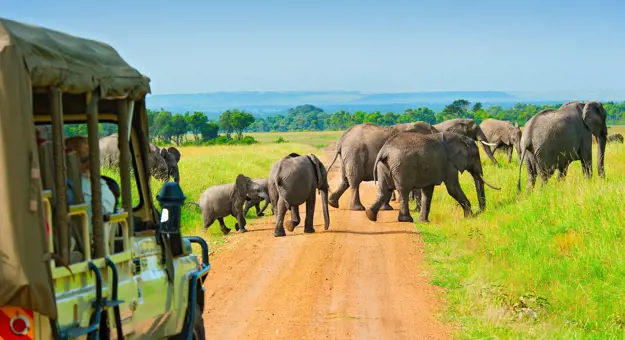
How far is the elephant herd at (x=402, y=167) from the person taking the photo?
55.7ft

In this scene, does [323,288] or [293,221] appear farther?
[293,221]

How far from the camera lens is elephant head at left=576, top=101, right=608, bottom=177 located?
73.0 feet

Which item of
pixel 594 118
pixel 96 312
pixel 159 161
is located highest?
pixel 96 312

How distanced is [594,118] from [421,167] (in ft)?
19.0

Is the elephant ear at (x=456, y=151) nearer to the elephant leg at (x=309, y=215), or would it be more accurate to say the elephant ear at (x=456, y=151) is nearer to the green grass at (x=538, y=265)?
the green grass at (x=538, y=265)

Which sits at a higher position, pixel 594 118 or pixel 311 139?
pixel 594 118

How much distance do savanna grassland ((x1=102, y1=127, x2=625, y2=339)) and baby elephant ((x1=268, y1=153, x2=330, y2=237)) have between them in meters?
1.23

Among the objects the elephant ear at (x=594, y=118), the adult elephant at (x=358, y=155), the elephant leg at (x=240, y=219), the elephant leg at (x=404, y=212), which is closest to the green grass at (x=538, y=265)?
the elephant leg at (x=404, y=212)

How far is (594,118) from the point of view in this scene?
2238 centimetres

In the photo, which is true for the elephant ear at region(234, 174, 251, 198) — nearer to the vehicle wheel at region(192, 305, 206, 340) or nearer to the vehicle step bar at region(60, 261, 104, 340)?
the vehicle wheel at region(192, 305, 206, 340)

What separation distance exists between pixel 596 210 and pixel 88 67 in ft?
35.1

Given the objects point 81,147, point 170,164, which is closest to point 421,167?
point 170,164

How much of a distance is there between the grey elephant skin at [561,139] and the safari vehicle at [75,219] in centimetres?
1610

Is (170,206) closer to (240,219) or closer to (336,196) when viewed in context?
(240,219)
